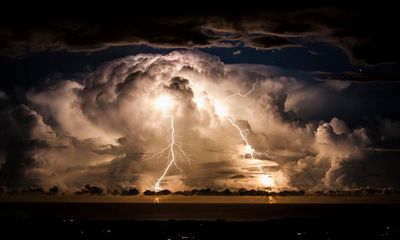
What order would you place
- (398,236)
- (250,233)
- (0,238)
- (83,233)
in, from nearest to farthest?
1. (0,238)
2. (398,236)
3. (83,233)
4. (250,233)

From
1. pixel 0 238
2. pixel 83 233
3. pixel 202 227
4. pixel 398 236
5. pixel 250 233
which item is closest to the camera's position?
pixel 0 238

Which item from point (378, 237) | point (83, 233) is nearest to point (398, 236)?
point (378, 237)

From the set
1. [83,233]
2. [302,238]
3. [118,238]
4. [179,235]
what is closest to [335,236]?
[302,238]

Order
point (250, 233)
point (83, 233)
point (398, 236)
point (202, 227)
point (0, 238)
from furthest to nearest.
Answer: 1. point (202, 227)
2. point (250, 233)
3. point (83, 233)
4. point (398, 236)
5. point (0, 238)

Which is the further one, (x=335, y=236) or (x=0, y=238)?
(x=335, y=236)

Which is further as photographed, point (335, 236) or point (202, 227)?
point (202, 227)

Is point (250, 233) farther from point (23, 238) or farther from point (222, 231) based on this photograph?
point (23, 238)

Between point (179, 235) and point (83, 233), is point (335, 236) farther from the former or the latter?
point (83, 233)

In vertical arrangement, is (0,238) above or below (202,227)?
below

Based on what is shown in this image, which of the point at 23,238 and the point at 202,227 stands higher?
the point at 202,227

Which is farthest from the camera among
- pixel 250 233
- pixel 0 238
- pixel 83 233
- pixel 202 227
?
pixel 202 227
